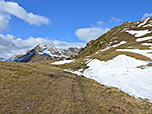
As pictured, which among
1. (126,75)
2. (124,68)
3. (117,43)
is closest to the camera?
(126,75)

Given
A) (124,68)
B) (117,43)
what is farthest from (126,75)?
(117,43)

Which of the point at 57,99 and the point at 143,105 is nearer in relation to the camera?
the point at 57,99

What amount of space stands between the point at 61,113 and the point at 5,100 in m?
6.53

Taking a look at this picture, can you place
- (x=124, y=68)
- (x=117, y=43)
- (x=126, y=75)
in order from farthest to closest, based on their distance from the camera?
(x=117, y=43)
(x=124, y=68)
(x=126, y=75)

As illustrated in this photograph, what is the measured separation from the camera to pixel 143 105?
13.9 metres

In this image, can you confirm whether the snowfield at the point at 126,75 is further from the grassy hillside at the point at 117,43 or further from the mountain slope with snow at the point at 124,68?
the grassy hillside at the point at 117,43

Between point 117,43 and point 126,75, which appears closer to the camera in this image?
point 126,75

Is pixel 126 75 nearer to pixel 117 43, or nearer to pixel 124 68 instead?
pixel 124 68

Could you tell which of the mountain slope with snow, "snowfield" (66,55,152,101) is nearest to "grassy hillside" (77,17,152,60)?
the mountain slope with snow

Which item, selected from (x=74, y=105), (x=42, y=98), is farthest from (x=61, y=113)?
(x=42, y=98)

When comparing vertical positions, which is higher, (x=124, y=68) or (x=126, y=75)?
(x=124, y=68)

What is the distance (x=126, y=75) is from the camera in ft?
99.8

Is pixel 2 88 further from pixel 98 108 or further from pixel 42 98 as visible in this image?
pixel 98 108

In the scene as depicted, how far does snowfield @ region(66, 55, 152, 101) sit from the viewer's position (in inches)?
802
